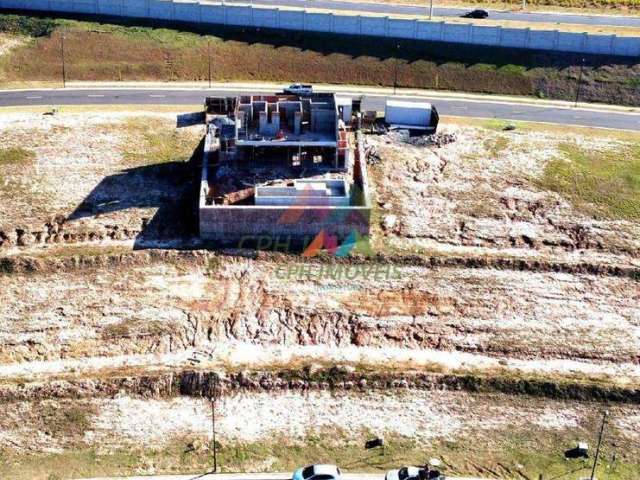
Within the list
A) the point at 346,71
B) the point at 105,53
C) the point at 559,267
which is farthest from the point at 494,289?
the point at 105,53

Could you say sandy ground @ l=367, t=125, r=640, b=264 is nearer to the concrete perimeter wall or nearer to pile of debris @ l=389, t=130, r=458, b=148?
pile of debris @ l=389, t=130, r=458, b=148

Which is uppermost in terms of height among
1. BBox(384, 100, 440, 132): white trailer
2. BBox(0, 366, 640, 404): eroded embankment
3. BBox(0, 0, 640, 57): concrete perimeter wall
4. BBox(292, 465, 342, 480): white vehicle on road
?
BBox(0, 0, 640, 57): concrete perimeter wall

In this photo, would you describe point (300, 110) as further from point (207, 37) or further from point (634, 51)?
point (634, 51)

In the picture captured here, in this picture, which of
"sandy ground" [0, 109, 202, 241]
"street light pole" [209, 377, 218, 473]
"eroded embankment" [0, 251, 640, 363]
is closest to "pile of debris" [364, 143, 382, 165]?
"eroded embankment" [0, 251, 640, 363]

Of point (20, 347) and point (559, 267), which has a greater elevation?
point (559, 267)

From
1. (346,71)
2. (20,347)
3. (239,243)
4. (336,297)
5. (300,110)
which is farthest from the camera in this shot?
(346,71)

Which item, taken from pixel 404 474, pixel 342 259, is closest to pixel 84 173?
pixel 342 259
